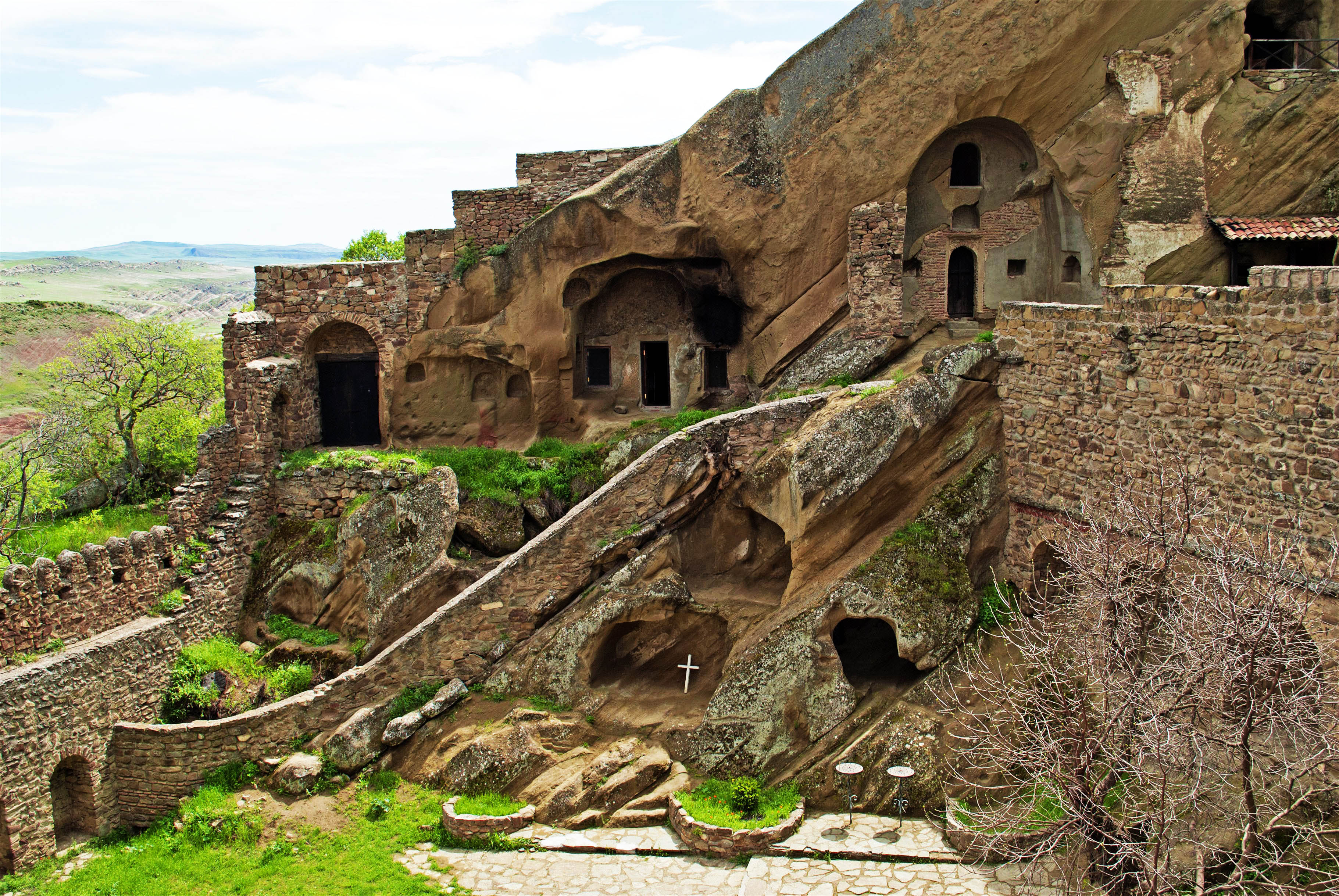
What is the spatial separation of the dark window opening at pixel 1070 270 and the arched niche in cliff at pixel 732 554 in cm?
813

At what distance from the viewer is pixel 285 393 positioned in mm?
22062

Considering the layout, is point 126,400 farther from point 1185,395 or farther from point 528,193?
point 1185,395

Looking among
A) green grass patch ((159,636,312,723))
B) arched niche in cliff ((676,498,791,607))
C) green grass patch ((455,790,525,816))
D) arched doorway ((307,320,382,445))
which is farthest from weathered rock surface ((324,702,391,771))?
arched doorway ((307,320,382,445))

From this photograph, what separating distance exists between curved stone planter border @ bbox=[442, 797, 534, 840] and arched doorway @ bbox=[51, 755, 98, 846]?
20.4 feet

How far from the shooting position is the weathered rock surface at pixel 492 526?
19531 mm

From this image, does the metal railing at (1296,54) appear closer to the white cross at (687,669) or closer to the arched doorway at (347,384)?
the white cross at (687,669)

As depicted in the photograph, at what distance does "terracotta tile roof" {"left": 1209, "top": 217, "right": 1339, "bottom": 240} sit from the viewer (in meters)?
18.1

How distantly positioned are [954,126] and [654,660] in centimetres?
1181

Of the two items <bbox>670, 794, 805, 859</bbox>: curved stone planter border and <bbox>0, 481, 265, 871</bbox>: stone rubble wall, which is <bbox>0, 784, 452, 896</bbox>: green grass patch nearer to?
<bbox>0, 481, 265, 871</bbox>: stone rubble wall

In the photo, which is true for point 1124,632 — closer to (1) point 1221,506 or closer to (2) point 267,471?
(1) point 1221,506

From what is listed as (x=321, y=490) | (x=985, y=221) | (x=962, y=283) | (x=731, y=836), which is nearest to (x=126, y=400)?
(x=321, y=490)

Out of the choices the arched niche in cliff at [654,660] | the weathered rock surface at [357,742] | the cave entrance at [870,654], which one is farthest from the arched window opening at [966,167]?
the weathered rock surface at [357,742]

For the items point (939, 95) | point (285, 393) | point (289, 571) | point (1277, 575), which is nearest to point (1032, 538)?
point (1277, 575)

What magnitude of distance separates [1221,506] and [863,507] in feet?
17.3
